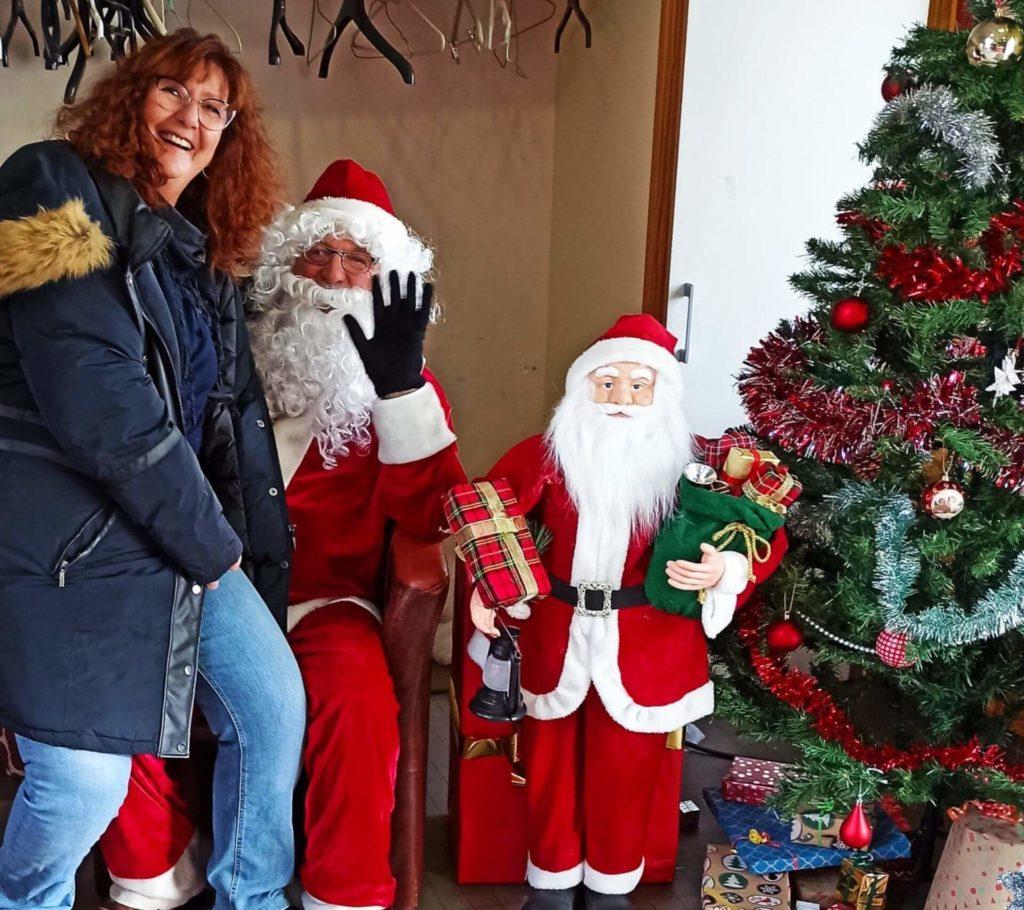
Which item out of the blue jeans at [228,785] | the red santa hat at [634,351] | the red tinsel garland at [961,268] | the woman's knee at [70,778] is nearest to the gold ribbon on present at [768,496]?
the red santa hat at [634,351]

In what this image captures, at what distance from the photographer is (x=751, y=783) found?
2.38 m

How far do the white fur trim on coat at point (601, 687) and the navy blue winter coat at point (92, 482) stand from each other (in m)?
0.64

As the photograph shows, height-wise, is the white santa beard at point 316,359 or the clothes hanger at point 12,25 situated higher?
the clothes hanger at point 12,25

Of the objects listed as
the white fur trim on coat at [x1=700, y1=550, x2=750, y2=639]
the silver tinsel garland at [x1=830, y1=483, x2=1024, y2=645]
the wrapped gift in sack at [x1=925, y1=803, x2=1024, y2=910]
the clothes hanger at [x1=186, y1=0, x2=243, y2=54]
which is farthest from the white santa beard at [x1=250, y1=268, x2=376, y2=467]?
the wrapped gift in sack at [x1=925, y1=803, x2=1024, y2=910]

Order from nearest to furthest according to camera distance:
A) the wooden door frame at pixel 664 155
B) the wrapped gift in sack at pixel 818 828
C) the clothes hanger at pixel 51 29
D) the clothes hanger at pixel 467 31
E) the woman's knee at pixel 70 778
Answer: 1. the woman's knee at pixel 70 778
2. the wrapped gift in sack at pixel 818 828
3. the clothes hanger at pixel 51 29
4. the wooden door frame at pixel 664 155
5. the clothes hanger at pixel 467 31

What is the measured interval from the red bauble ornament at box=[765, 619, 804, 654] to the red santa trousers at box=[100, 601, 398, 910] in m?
0.70

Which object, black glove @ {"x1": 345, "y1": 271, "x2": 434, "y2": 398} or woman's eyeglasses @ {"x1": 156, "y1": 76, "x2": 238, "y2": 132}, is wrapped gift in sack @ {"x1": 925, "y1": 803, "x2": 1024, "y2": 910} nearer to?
black glove @ {"x1": 345, "y1": 271, "x2": 434, "y2": 398}

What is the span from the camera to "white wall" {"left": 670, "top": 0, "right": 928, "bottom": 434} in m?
2.80

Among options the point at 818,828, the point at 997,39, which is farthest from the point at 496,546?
the point at 997,39

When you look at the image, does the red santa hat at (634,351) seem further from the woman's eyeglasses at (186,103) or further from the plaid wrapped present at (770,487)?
the woman's eyeglasses at (186,103)

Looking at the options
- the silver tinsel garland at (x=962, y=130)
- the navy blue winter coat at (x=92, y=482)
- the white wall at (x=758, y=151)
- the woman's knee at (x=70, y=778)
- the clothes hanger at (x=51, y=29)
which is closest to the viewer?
the navy blue winter coat at (x=92, y=482)

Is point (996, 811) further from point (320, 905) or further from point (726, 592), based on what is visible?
point (320, 905)

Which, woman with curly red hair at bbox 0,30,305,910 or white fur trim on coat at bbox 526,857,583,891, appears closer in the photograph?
woman with curly red hair at bbox 0,30,305,910

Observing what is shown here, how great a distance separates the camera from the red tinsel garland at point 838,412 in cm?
182
